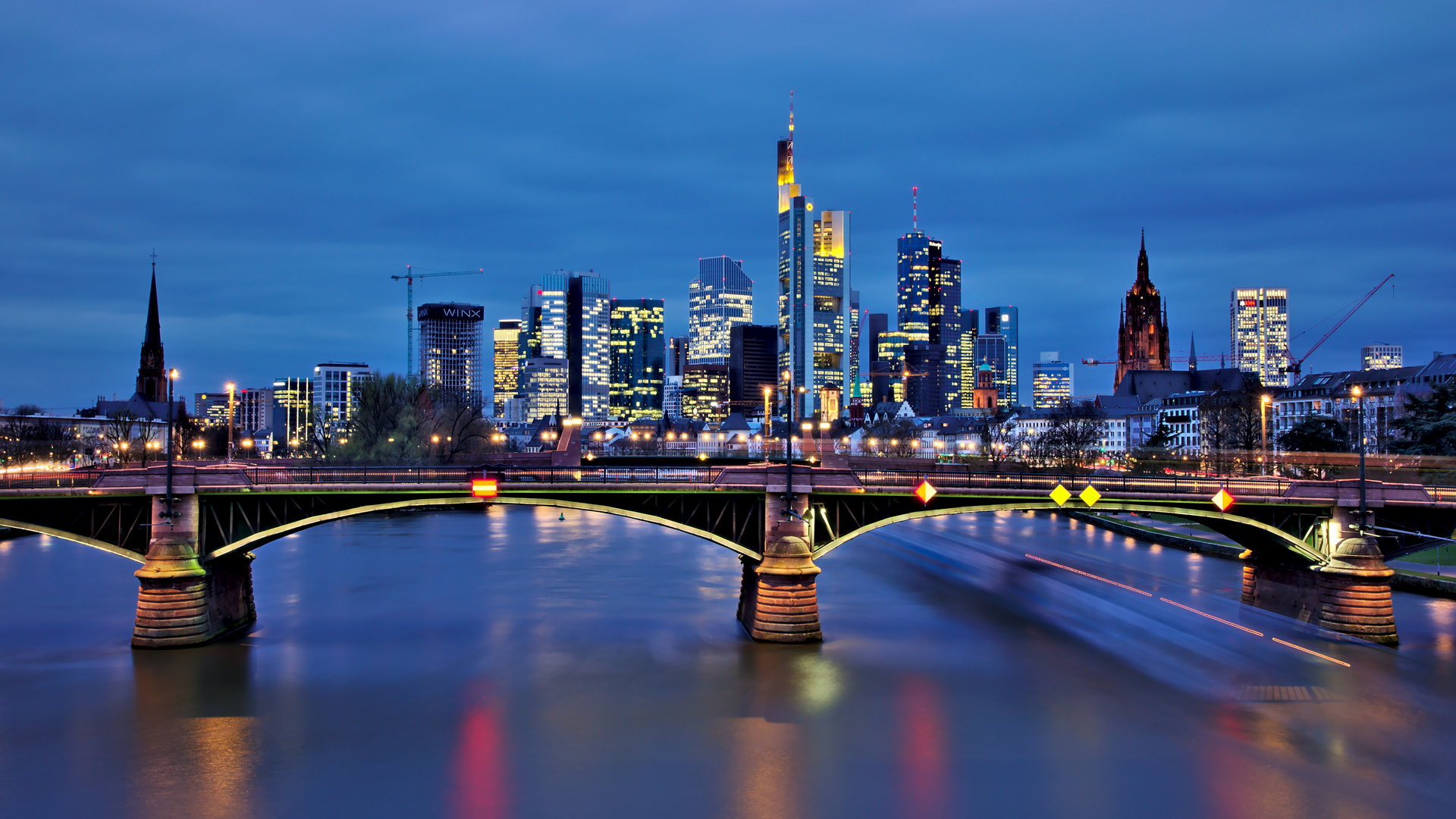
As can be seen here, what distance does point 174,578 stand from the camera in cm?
4334

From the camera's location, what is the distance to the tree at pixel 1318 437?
97.5 m

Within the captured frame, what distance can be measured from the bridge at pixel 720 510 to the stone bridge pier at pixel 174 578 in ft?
0.23

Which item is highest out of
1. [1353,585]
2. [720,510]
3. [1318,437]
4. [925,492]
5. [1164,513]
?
[1318,437]

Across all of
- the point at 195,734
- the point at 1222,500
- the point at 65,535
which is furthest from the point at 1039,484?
the point at 65,535

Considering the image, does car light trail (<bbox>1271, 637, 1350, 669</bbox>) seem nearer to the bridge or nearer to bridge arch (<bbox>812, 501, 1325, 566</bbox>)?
the bridge

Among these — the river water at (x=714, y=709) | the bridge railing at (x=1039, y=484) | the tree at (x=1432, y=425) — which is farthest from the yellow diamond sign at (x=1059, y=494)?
the tree at (x=1432, y=425)

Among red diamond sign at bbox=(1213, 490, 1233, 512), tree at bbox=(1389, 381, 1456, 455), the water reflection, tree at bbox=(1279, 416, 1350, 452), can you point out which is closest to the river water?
the water reflection

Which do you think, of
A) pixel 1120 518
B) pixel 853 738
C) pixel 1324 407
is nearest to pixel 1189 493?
pixel 853 738

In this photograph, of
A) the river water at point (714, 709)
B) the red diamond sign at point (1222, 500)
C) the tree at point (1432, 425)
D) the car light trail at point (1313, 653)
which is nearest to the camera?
the river water at point (714, 709)

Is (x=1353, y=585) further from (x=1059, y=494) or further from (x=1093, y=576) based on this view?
(x=1093, y=576)

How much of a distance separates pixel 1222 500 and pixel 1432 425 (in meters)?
47.4

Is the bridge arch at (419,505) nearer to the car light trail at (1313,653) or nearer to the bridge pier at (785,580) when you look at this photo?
the bridge pier at (785,580)

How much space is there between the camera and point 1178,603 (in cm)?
5838

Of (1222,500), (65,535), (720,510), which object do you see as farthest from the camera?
(720,510)
